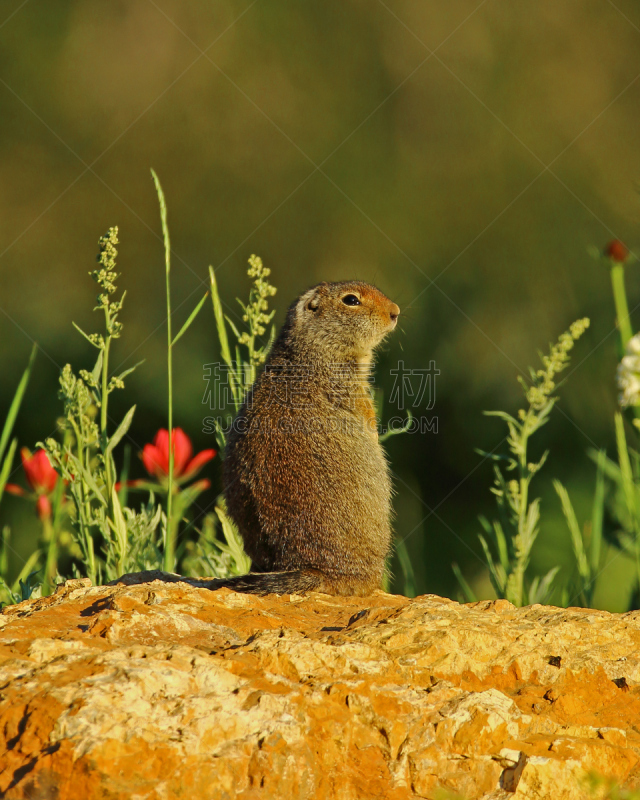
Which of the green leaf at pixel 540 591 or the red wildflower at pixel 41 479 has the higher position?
the green leaf at pixel 540 591

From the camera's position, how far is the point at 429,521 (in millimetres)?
5570

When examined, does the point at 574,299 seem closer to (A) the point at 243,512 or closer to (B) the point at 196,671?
(A) the point at 243,512

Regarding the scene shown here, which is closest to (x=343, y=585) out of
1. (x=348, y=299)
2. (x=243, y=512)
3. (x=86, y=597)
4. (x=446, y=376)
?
(x=243, y=512)

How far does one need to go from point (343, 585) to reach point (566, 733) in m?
1.59

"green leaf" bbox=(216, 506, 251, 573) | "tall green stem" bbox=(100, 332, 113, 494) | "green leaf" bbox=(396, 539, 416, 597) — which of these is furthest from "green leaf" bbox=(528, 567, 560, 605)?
"tall green stem" bbox=(100, 332, 113, 494)

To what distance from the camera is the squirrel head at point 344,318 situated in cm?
472

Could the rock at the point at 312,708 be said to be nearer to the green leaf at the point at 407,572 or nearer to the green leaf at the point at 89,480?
the green leaf at the point at 89,480

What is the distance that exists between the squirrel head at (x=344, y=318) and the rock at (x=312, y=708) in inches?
107

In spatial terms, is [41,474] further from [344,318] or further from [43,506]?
[344,318]

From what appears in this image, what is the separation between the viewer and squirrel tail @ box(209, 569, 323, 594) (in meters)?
2.81

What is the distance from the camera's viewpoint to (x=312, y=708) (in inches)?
65.2

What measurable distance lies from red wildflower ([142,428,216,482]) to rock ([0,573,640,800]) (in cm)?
161

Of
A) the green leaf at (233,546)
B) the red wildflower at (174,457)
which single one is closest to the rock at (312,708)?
the green leaf at (233,546)

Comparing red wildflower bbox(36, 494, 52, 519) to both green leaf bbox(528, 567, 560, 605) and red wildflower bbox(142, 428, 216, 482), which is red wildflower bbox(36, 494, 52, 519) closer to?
red wildflower bbox(142, 428, 216, 482)
